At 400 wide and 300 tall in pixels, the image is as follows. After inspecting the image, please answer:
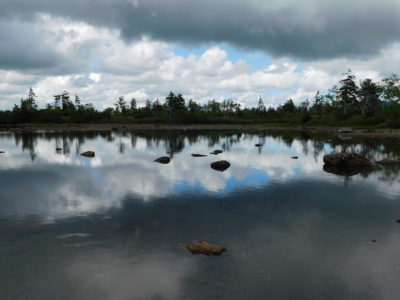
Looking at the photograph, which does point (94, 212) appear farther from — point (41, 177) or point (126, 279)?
point (41, 177)

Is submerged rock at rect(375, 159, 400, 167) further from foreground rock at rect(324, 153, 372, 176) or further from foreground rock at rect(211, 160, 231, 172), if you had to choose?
foreground rock at rect(211, 160, 231, 172)

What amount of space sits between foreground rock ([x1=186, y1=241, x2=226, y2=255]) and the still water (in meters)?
0.35

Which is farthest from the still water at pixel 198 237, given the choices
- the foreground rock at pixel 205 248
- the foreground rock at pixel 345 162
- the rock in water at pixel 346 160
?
the rock in water at pixel 346 160

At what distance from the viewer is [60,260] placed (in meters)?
12.1

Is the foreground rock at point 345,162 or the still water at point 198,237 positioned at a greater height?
the foreground rock at point 345,162

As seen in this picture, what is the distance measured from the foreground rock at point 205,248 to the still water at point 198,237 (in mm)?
352

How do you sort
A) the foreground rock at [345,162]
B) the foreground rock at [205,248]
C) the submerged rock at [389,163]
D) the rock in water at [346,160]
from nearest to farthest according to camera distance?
the foreground rock at [205,248], the foreground rock at [345,162], the rock in water at [346,160], the submerged rock at [389,163]

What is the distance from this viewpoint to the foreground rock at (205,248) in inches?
499

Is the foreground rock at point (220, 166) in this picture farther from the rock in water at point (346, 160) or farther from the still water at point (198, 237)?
the rock in water at point (346, 160)

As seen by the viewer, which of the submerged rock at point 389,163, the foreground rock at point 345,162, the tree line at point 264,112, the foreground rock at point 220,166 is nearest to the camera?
the foreground rock at point 220,166

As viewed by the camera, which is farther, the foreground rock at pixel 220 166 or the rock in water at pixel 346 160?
the rock in water at pixel 346 160

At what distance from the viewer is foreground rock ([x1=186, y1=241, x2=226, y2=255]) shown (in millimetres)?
12666

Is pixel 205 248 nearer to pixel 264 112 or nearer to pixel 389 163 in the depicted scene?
pixel 389 163

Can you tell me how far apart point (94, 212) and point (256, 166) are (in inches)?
890
